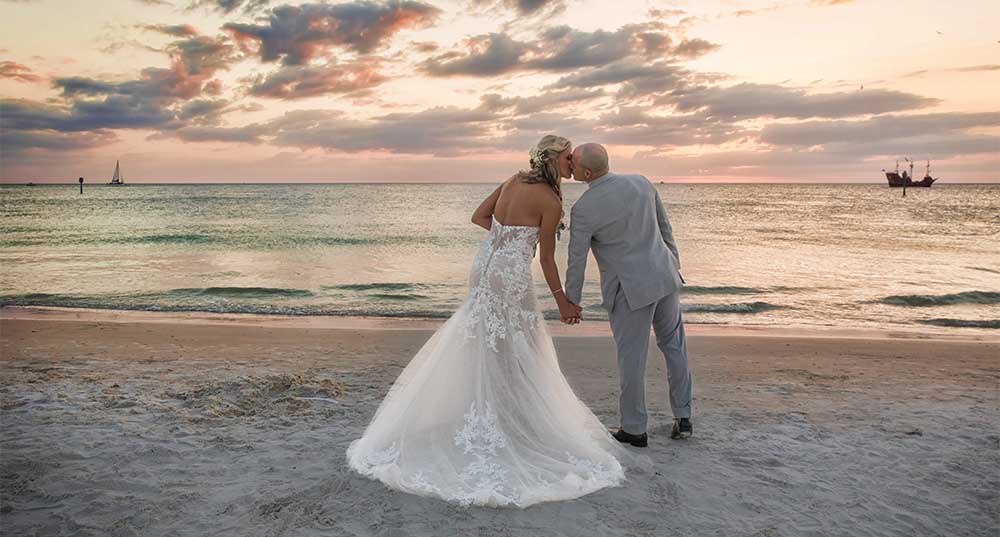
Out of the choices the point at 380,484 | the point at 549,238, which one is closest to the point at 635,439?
the point at 549,238

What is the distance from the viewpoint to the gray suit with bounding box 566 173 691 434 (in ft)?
14.8

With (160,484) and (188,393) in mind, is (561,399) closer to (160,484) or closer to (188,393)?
(160,484)

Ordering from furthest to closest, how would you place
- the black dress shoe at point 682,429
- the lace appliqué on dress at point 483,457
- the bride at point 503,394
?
the black dress shoe at point 682,429 → the bride at point 503,394 → the lace appliqué on dress at point 483,457

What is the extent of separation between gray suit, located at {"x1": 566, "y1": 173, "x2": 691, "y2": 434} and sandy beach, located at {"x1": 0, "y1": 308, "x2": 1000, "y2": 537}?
0.59 meters

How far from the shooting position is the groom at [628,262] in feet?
14.8

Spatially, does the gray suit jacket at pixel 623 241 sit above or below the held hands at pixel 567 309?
above

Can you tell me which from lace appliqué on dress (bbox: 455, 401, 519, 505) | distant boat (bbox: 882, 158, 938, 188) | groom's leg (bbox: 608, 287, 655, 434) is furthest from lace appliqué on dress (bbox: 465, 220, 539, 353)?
distant boat (bbox: 882, 158, 938, 188)

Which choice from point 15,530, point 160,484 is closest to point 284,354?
point 160,484

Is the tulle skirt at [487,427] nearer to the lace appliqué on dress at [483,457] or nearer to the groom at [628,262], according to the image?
the lace appliqué on dress at [483,457]

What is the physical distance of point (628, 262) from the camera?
4.62m

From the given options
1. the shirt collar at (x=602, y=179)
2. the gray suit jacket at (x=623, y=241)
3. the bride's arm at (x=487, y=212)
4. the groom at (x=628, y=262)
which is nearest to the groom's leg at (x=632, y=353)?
the groom at (x=628, y=262)

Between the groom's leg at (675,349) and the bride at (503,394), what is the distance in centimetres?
73

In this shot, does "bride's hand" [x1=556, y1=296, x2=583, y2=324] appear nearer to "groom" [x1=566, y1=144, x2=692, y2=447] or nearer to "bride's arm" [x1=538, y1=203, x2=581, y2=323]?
"groom" [x1=566, y1=144, x2=692, y2=447]

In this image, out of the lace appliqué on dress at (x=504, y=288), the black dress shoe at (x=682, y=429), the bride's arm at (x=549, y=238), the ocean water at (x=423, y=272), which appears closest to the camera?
the bride's arm at (x=549, y=238)
